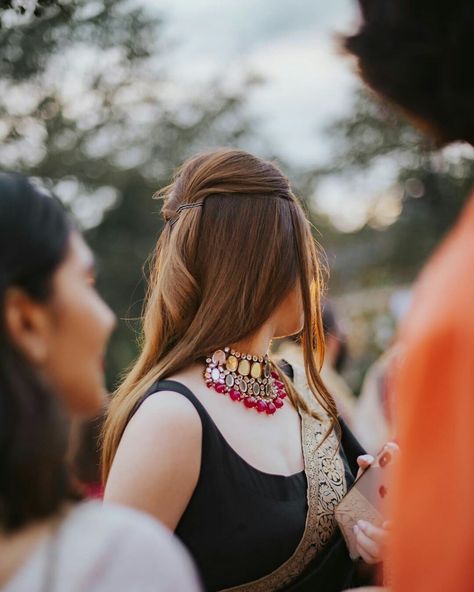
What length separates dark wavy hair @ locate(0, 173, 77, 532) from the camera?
1.13 m

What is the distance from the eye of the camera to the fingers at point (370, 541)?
1.94 metres

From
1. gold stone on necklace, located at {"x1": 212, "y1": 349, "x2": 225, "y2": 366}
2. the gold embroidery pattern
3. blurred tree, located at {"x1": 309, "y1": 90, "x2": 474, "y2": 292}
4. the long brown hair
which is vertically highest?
the long brown hair

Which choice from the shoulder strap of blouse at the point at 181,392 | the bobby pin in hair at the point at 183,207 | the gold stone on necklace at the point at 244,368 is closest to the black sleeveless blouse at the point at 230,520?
the shoulder strap of blouse at the point at 181,392

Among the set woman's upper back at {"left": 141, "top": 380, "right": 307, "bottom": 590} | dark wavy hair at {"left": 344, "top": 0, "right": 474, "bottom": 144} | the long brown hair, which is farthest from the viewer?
the long brown hair

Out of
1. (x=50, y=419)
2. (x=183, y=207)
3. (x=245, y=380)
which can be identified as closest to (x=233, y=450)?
(x=245, y=380)

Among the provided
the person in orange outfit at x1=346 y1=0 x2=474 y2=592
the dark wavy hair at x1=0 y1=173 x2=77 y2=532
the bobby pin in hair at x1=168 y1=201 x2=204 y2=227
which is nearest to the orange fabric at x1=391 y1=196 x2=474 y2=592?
the person in orange outfit at x1=346 y1=0 x2=474 y2=592

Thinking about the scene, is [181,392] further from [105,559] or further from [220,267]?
[105,559]

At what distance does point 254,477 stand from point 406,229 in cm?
2097

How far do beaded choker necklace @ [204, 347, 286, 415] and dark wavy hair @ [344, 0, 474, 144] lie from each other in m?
1.03

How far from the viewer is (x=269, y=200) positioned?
2.28 m

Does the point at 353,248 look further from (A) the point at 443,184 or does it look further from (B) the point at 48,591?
(B) the point at 48,591

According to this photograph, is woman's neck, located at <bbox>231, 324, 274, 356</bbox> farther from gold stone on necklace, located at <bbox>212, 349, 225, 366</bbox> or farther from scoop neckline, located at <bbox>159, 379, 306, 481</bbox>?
scoop neckline, located at <bbox>159, 379, 306, 481</bbox>

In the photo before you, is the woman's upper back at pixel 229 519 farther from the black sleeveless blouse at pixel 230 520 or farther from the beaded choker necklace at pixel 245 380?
the beaded choker necklace at pixel 245 380

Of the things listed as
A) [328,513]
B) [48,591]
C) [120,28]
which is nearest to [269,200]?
[328,513]
